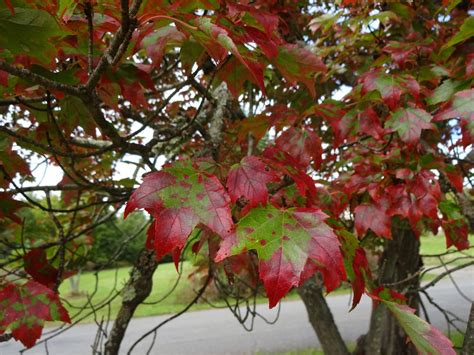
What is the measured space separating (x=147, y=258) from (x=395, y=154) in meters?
1.12

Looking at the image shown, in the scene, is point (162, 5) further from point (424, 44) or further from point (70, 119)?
point (424, 44)

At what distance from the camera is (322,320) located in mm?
3107

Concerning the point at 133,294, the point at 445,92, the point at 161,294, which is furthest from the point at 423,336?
the point at 161,294

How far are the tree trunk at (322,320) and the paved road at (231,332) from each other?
3126 mm

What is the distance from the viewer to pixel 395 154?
1.73 metres

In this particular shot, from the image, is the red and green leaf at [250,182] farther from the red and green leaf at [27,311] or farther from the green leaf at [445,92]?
the green leaf at [445,92]

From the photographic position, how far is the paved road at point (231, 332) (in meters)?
6.16

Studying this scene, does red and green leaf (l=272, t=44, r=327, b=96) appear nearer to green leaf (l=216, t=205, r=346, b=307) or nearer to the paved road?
green leaf (l=216, t=205, r=346, b=307)

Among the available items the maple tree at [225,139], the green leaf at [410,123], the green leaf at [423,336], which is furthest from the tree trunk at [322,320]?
the green leaf at [423,336]

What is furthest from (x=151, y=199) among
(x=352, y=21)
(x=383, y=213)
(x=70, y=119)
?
(x=352, y=21)

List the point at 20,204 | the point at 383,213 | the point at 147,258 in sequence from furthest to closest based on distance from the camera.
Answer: the point at 147,258 → the point at 383,213 → the point at 20,204

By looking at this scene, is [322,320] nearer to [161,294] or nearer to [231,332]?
[231,332]

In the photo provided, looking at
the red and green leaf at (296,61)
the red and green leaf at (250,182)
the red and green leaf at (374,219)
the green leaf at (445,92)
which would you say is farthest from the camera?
the red and green leaf at (374,219)

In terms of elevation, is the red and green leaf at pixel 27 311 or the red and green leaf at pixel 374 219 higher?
the red and green leaf at pixel 374 219
